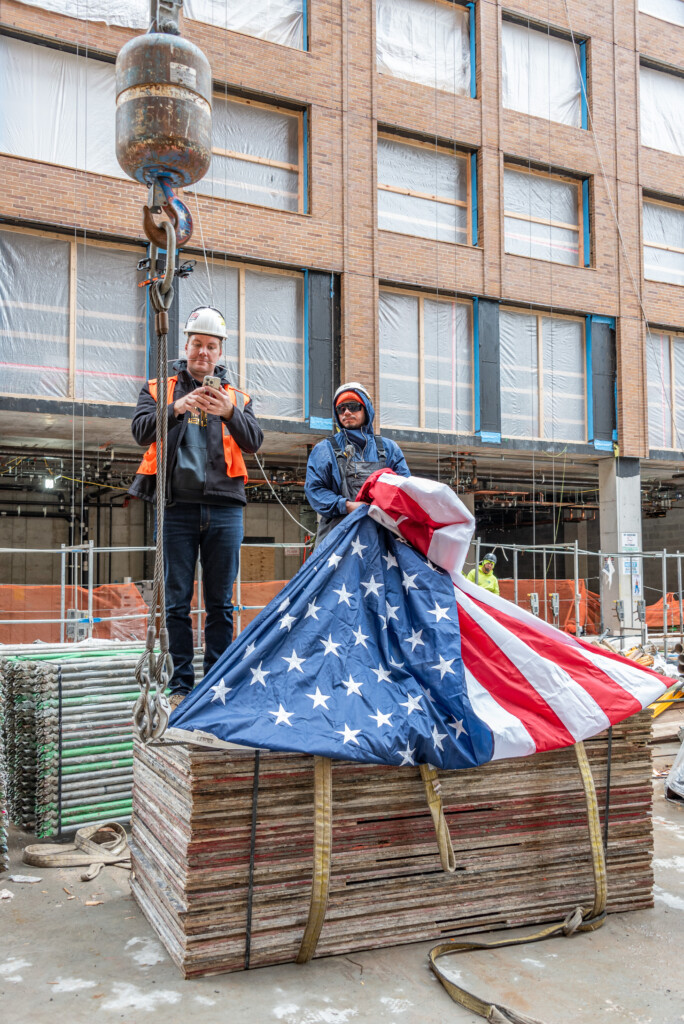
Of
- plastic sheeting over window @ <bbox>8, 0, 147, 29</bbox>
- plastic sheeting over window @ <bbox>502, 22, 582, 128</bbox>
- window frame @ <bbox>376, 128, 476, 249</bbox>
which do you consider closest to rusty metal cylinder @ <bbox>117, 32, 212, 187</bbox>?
plastic sheeting over window @ <bbox>8, 0, 147, 29</bbox>

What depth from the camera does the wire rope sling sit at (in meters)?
2.79

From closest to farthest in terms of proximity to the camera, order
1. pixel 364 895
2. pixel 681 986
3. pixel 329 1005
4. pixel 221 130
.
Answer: pixel 329 1005
pixel 681 986
pixel 364 895
pixel 221 130

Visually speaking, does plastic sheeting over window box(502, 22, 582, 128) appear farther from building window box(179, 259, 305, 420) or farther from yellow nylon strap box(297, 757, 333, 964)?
yellow nylon strap box(297, 757, 333, 964)

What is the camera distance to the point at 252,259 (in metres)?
17.7

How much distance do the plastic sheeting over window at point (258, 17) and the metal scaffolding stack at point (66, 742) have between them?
15912mm

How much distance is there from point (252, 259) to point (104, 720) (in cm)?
1387

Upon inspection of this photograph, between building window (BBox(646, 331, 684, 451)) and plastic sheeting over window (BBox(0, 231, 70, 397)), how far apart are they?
1500cm

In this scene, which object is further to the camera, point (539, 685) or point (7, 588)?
point (7, 588)

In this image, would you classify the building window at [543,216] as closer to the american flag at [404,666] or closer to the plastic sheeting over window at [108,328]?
the plastic sheeting over window at [108,328]

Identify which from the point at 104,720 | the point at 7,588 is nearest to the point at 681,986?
the point at 104,720

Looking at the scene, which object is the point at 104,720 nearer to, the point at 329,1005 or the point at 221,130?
the point at 329,1005

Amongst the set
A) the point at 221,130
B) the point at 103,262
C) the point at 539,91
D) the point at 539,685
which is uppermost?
the point at 539,91

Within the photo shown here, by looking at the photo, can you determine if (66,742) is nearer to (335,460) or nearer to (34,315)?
(335,460)

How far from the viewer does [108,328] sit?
1641 cm
